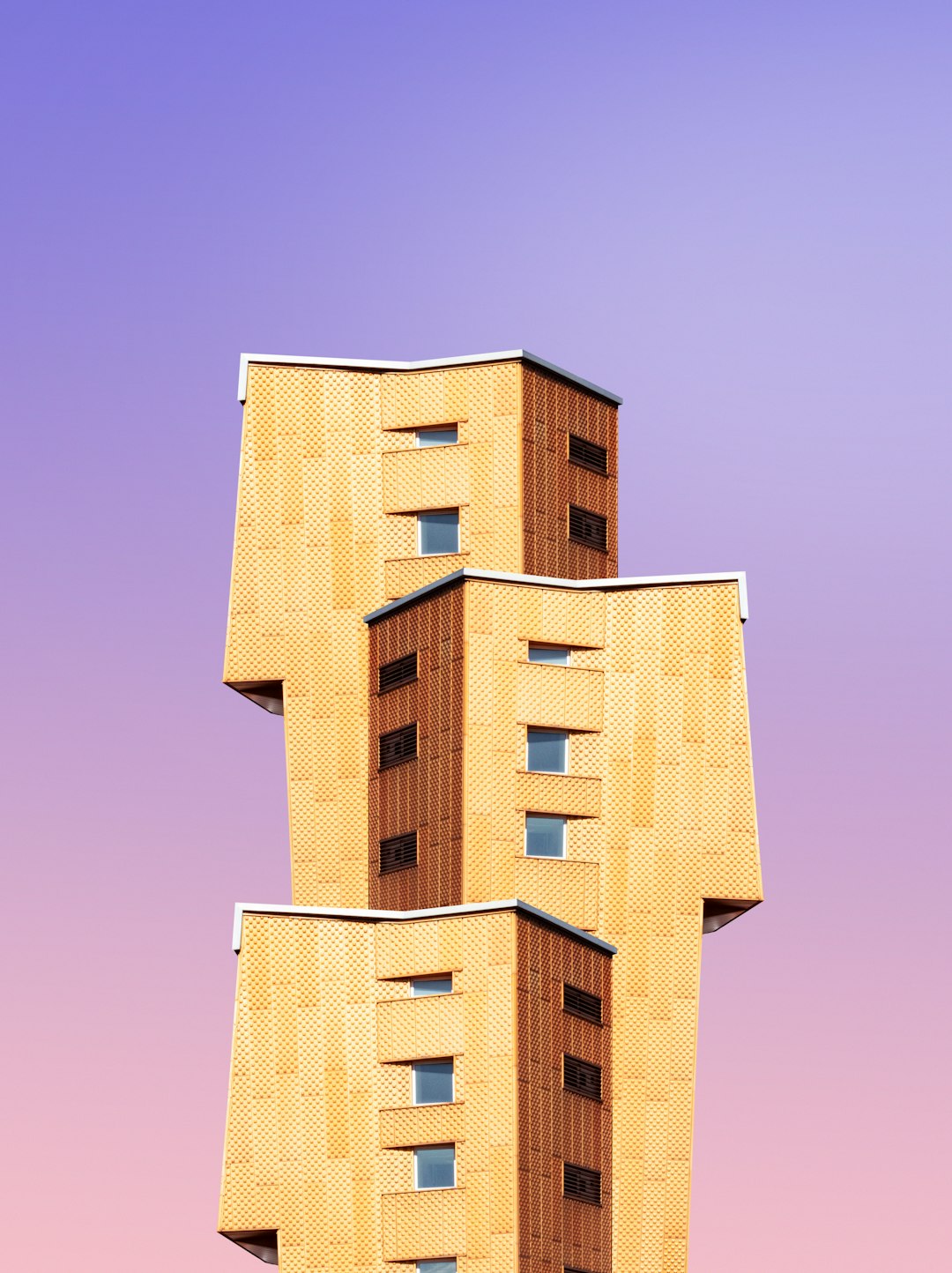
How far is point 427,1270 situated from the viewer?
8388cm

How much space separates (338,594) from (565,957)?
1620cm

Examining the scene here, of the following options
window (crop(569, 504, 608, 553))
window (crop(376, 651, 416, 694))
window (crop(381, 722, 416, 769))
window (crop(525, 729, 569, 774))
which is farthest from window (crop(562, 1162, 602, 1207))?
window (crop(569, 504, 608, 553))

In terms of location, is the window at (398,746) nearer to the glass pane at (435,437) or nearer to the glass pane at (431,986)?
the glass pane at (431,986)

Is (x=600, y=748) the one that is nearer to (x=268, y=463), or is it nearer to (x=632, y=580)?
(x=632, y=580)

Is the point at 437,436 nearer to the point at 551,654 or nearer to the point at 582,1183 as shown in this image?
the point at 551,654

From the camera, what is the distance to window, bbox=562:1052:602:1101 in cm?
8719

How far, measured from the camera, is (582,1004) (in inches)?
3501

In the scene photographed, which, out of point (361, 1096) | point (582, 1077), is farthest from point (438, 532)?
point (361, 1096)

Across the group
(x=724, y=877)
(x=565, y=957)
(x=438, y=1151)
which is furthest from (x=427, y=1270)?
(x=724, y=877)

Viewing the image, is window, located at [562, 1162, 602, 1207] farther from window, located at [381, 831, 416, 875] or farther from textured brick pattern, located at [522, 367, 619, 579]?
textured brick pattern, located at [522, 367, 619, 579]

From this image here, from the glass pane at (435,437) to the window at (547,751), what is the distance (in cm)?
1205

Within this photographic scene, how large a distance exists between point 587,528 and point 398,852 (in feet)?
45.2

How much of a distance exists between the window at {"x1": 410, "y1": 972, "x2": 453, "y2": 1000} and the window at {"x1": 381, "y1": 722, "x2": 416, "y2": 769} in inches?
363

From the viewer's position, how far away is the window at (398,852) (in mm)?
93062
